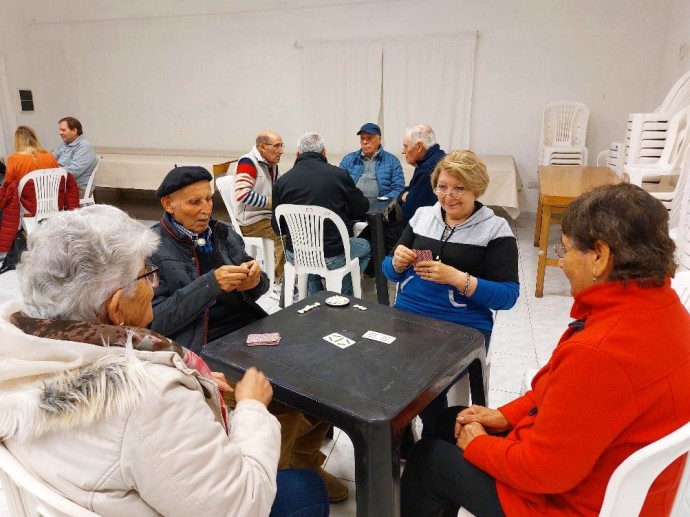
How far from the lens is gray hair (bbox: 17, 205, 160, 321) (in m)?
0.91

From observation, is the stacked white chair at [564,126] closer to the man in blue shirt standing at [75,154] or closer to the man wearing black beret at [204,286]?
the man wearing black beret at [204,286]

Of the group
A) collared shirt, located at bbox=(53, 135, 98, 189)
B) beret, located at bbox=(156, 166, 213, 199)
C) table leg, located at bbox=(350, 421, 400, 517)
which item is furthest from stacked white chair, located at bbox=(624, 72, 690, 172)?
collared shirt, located at bbox=(53, 135, 98, 189)

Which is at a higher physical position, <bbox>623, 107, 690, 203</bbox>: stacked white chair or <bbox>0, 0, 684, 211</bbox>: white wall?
<bbox>0, 0, 684, 211</bbox>: white wall

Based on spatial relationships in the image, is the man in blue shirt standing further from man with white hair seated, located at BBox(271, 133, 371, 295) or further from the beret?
the beret

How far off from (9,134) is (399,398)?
840cm

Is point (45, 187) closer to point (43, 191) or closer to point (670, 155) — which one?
point (43, 191)

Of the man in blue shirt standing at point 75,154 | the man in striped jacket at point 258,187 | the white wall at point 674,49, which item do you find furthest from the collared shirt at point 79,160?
the white wall at point 674,49

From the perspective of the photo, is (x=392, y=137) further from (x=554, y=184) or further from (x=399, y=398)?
→ (x=399, y=398)

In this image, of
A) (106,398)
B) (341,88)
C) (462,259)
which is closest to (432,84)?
(341,88)

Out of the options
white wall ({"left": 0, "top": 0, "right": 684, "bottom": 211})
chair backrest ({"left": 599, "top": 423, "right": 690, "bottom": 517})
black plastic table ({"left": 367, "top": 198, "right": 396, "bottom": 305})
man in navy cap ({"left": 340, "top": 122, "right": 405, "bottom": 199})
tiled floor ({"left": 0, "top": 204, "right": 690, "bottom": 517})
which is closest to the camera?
chair backrest ({"left": 599, "top": 423, "right": 690, "bottom": 517})

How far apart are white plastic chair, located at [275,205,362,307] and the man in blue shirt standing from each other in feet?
10.9

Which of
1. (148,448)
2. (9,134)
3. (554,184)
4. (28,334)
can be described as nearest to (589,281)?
(148,448)

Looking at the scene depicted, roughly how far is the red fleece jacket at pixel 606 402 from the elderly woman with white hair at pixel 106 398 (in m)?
0.56

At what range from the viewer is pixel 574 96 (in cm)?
584
